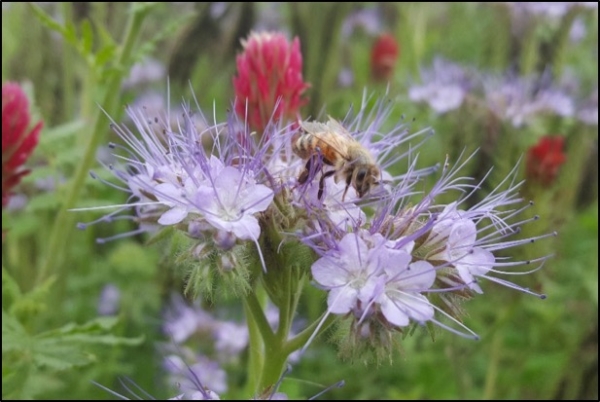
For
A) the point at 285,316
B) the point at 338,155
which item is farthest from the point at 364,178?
the point at 285,316

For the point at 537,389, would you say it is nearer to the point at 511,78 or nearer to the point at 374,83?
the point at 511,78

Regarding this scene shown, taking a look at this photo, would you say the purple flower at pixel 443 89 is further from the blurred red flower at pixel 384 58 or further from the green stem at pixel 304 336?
the green stem at pixel 304 336

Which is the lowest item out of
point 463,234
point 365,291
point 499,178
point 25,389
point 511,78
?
point 25,389

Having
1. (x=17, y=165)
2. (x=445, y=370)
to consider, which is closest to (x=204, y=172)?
(x=17, y=165)

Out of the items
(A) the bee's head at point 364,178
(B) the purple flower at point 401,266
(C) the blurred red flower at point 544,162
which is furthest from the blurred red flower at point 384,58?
(B) the purple flower at point 401,266

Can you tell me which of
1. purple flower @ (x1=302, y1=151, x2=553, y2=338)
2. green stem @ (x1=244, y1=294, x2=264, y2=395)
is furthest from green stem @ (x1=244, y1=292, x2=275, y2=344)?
purple flower @ (x1=302, y1=151, x2=553, y2=338)

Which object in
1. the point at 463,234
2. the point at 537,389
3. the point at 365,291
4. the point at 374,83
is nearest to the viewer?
the point at 365,291

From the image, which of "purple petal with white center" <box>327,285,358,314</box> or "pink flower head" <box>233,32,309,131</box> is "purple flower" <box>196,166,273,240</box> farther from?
"pink flower head" <box>233,32,309,131</box>
